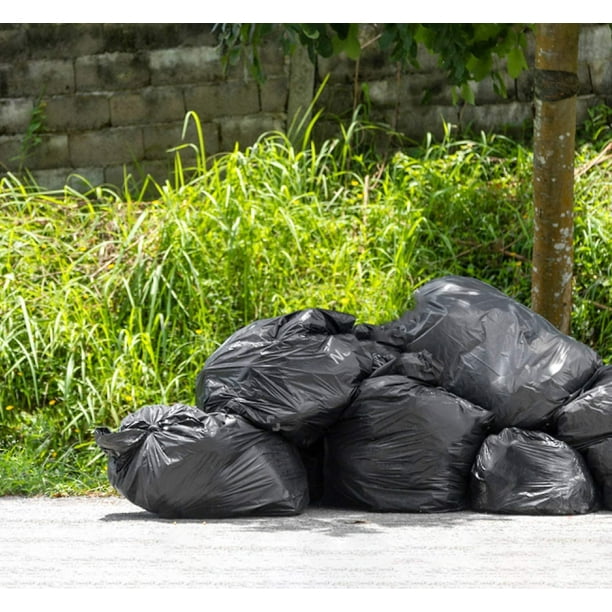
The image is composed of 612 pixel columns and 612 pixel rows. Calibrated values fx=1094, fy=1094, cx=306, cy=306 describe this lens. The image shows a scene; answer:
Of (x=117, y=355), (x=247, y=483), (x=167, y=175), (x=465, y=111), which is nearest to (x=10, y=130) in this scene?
(x=167, y=175)

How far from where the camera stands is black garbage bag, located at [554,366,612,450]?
445cm

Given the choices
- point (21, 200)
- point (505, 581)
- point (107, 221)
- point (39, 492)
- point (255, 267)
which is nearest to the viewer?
point (505, 581)

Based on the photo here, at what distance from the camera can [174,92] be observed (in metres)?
7.52

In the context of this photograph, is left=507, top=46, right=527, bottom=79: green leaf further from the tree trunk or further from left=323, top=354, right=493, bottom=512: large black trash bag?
left=323, top=354, right=493, bottom=512: large black trash bag

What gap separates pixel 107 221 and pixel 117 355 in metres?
1.44

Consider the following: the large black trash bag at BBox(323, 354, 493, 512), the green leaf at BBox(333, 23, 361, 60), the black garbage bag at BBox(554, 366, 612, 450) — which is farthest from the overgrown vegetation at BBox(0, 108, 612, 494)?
the green leaf at BBox(333, 23, 361, 60)

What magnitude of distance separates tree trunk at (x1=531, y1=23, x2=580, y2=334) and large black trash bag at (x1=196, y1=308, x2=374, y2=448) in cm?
120

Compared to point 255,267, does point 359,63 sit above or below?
above

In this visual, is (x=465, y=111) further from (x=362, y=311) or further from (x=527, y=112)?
(x=362, y=311)

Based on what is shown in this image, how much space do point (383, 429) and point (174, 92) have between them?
12.4ft

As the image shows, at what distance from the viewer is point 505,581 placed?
3.42 meters

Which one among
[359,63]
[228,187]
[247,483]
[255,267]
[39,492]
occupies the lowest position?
[39,492]

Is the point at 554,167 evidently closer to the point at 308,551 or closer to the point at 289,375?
the point at 289,375

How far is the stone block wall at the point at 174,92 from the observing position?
7.49 metres
